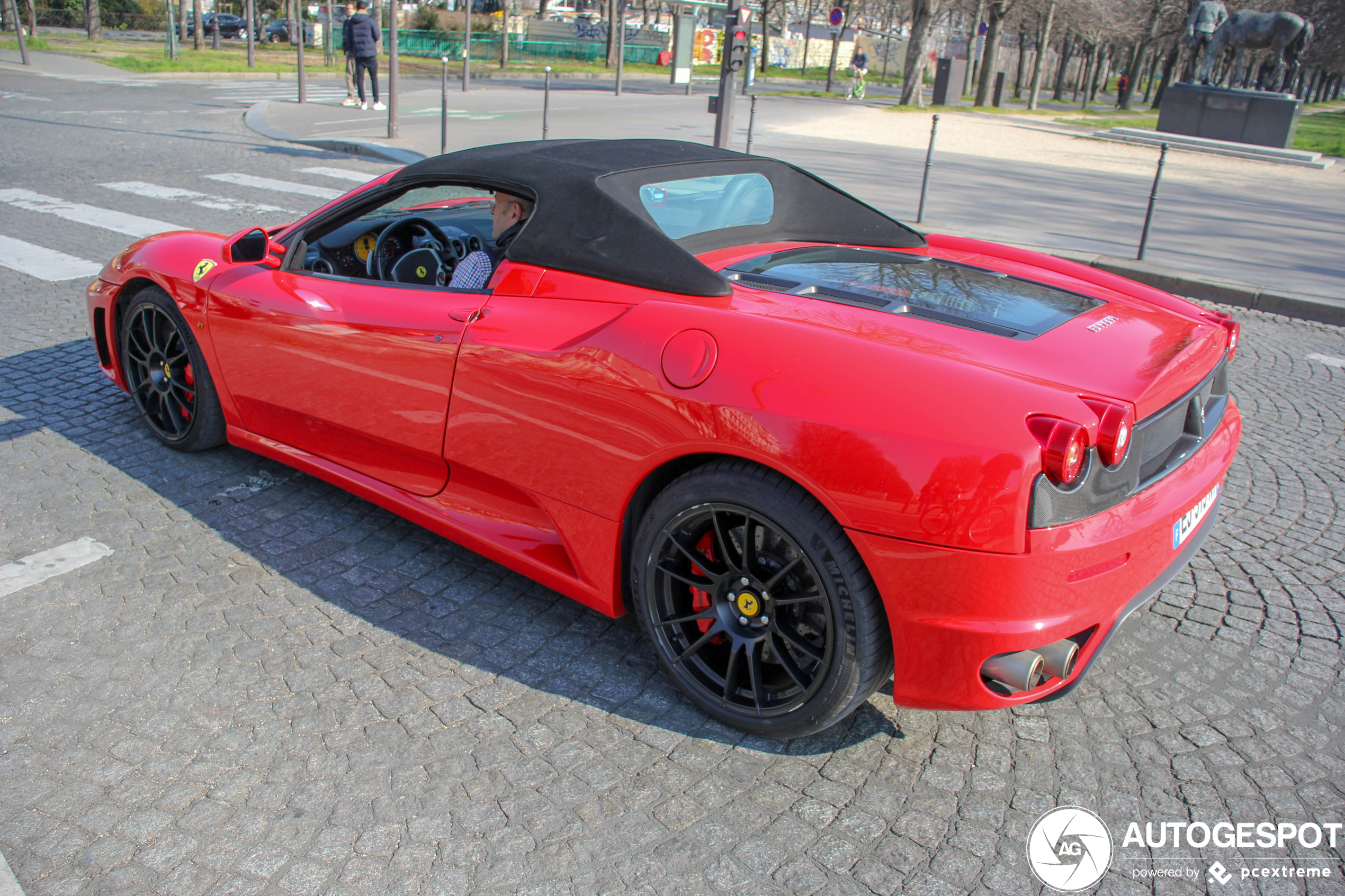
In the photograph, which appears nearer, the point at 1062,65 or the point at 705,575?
the point at 705,575

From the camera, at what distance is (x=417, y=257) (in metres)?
3.67

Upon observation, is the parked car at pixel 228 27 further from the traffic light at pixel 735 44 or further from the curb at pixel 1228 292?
the curb at pixel 1228 292

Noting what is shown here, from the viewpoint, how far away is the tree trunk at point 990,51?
128ft

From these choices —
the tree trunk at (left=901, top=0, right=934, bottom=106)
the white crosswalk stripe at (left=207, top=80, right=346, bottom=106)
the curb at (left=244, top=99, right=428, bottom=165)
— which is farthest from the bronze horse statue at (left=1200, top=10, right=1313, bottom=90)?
the white crosswalk stripe at (left=207, top=80, right=346, bottom=106)

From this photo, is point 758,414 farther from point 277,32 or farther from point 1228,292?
point 277,32

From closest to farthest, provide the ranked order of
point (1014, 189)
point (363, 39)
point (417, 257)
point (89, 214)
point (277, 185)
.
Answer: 1. point (417, 257)
2. point (89, 214)
3. point (277, 185)
4. point (1014, 189)
5. point (363, 39)

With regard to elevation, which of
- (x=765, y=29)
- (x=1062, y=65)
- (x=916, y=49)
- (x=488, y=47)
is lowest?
(x=488, y=47)

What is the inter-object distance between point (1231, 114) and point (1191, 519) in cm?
2853

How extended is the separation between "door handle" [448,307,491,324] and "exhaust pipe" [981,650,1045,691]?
177 centimetres

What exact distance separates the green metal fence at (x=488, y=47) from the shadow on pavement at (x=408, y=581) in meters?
43.7

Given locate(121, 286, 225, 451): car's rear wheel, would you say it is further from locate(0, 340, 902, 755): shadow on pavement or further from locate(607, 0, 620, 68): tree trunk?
locate(607, 0, 620, 68): tree trunk

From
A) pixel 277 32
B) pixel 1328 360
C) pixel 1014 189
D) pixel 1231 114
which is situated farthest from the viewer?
pixel 277 32

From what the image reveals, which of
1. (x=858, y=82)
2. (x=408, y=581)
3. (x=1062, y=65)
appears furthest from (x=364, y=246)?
(x=1062, y=65)

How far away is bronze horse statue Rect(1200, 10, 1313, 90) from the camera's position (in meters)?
26.1
